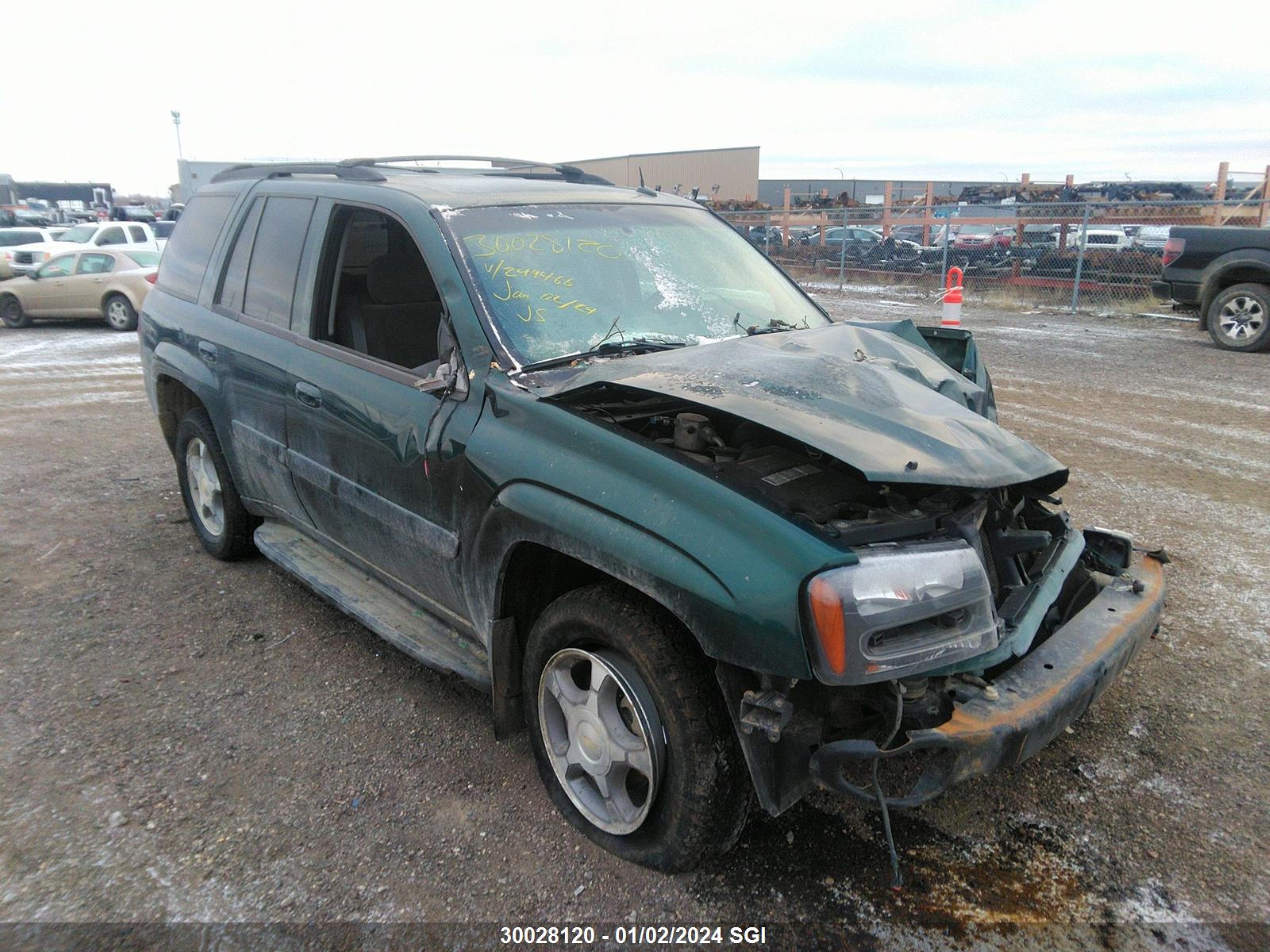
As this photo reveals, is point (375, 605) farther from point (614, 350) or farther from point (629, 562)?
point (629, 562)

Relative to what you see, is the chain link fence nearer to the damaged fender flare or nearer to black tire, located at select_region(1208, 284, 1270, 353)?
black tire, located at select_region(1208, 284, 1270, 353)

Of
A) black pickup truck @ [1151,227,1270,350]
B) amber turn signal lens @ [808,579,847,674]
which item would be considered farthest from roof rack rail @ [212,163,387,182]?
black pickup truck @ [1151,227,1270,350]

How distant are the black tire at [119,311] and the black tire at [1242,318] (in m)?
15.7

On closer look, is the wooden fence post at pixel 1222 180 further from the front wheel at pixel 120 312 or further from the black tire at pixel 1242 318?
the front wheel at pixel 120 312

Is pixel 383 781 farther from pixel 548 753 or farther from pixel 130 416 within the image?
pixel 130 416

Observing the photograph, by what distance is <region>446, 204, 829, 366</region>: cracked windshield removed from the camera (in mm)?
3041

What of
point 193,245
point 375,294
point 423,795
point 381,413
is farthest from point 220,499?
point 423,795

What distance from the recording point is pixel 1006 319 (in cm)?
1480

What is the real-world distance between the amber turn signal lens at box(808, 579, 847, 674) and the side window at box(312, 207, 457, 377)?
202 cm

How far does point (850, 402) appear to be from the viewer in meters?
2.61

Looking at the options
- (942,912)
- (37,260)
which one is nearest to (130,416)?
(942,912)

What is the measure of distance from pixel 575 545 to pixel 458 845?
103cm

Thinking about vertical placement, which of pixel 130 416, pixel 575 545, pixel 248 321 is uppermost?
pixel 248 321

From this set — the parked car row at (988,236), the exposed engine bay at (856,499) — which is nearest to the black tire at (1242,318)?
the parked car row at (988,236)
